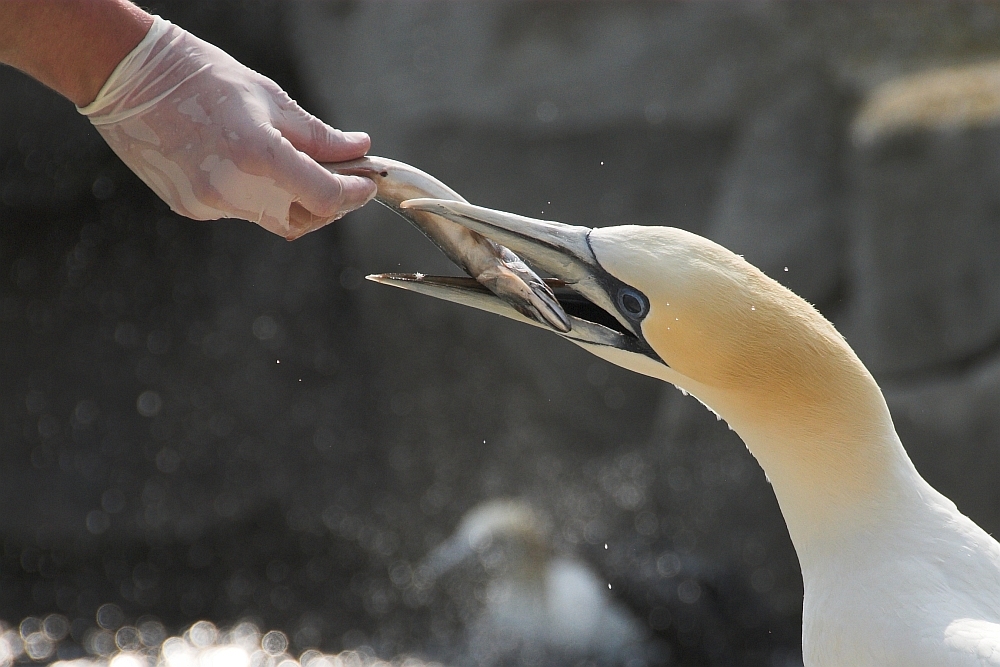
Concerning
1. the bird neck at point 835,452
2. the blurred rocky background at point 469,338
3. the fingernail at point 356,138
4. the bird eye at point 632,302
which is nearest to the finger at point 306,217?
the fingernail at point 356,138

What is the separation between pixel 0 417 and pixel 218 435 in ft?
4.13

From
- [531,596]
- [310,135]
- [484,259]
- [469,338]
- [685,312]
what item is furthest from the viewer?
[469,338]

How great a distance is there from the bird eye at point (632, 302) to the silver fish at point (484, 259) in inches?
4.2

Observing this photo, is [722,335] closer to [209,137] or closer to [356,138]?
[356,138]

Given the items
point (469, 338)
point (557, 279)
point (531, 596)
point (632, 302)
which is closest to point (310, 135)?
point (557, 279)

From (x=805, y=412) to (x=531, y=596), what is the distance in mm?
3690

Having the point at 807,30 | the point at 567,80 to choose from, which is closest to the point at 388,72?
the point at 567,80

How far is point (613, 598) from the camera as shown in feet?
17.5

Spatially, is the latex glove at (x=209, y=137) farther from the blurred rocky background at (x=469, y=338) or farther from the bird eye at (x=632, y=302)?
the blurred rocky background at (x=469, y=338)

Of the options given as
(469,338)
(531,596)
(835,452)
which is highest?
(835,452)

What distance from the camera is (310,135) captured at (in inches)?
84.4

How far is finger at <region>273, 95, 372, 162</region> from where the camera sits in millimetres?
2129

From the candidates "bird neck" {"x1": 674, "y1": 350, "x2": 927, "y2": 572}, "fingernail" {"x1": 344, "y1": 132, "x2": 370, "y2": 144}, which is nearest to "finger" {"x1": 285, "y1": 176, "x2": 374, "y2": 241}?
"fingernail" {"x1": 344, "y1": 132, "x2": 370, "y2": 144}

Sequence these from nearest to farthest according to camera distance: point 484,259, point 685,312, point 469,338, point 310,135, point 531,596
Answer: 1. point 685,312
2. point 484,259
3. point 310,135
4. point 531,596
5. point 469,338
